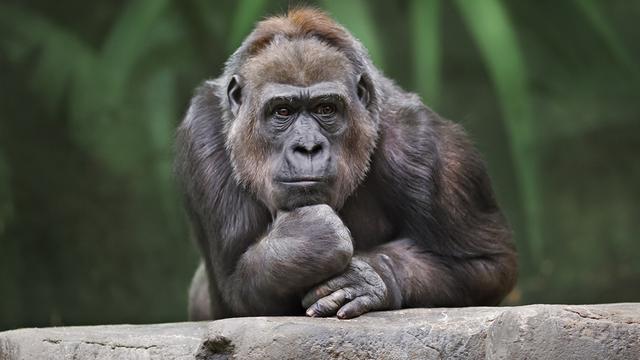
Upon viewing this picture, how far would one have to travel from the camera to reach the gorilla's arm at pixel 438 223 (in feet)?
17.9

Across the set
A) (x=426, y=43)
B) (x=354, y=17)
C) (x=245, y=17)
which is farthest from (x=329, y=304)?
(x=426, y=43)

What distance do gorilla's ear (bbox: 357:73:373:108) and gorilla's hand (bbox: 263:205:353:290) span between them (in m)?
0.74

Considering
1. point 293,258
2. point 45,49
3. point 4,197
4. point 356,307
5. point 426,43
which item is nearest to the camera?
point 356,307

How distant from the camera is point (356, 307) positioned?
483cm

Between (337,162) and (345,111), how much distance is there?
27 centimetres

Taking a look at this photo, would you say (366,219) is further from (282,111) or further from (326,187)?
(282,111)

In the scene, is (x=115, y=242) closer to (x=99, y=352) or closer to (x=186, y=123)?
(x=186, y=123)

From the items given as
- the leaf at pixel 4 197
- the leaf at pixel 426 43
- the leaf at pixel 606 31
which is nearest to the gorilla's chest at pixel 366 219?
the leaf at pixel 426 43

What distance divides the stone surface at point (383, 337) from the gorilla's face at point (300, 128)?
0.67 meters

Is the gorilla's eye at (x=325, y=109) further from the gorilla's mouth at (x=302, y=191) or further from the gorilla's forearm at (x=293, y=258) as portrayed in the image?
the gorilla's forearm at (x=293, y=258)

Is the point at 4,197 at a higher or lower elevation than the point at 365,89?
lower

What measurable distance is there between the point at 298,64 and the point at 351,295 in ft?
3.68

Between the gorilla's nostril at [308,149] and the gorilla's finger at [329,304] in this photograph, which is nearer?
the gorilla's finger at [329,304]

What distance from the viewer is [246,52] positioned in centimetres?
559
